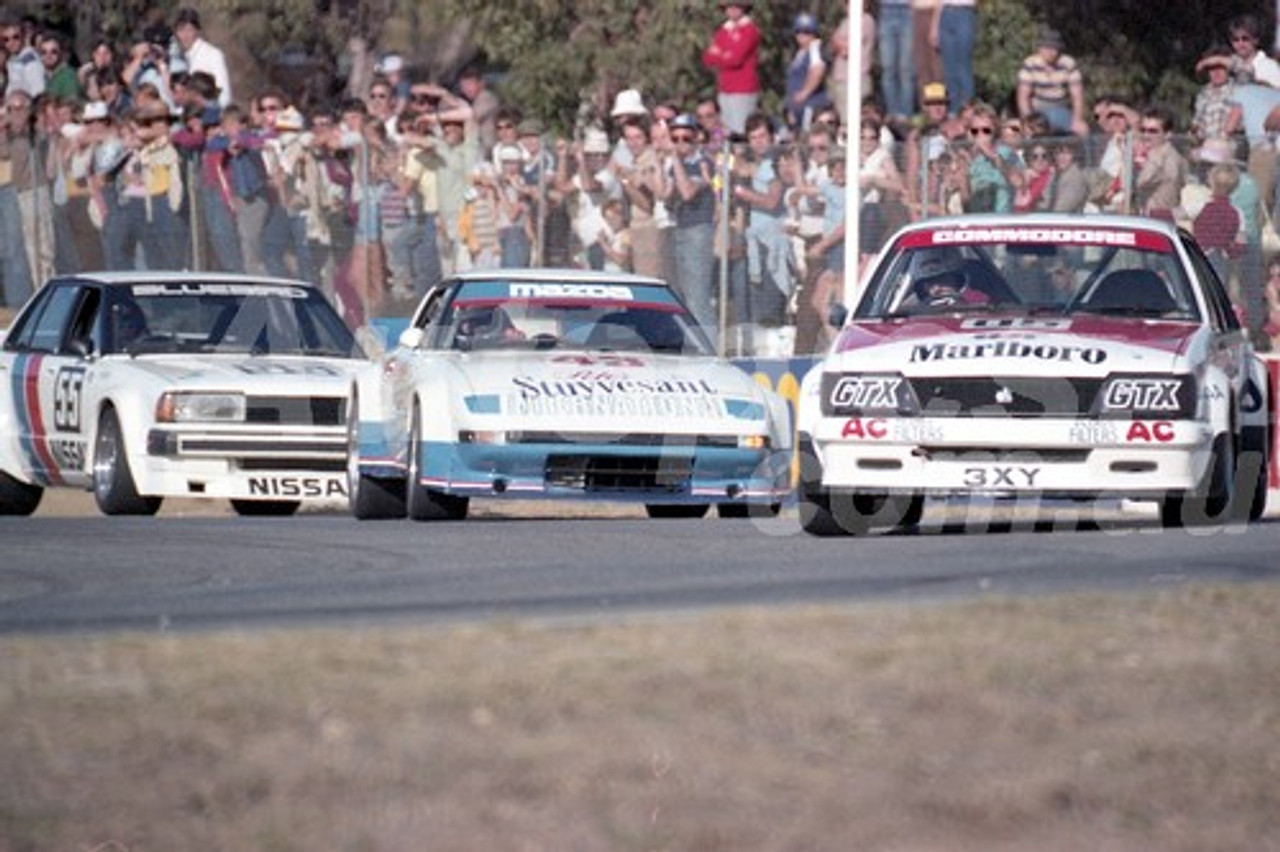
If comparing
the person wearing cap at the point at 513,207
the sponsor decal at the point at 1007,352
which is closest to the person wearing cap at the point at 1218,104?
the person wearing cap at the point at 513,207

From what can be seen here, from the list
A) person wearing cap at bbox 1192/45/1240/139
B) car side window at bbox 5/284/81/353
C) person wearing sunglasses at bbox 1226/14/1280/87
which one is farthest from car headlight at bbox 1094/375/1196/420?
person wearing sunglasses at bbox 1226/14/1280/87

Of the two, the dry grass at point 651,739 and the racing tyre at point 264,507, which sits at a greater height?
the dry grass at point 651,739

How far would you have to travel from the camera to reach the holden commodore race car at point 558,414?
1361cm

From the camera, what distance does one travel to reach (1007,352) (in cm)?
1232

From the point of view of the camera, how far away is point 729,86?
22984 mm

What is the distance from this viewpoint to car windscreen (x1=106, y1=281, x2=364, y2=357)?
16078 mm

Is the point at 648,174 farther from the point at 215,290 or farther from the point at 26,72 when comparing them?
the point at 26,72

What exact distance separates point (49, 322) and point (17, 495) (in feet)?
3.15

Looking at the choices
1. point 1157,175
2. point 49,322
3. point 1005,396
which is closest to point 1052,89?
point 1157,175

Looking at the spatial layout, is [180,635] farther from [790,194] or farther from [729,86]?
[729,86]

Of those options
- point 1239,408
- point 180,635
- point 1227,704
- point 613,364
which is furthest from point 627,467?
point 1227,704

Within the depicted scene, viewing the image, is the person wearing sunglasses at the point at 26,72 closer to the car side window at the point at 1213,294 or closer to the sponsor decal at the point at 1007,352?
the car side window at the point at 1213,294

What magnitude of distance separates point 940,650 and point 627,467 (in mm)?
5904

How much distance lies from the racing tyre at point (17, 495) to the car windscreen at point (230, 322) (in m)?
1.20
